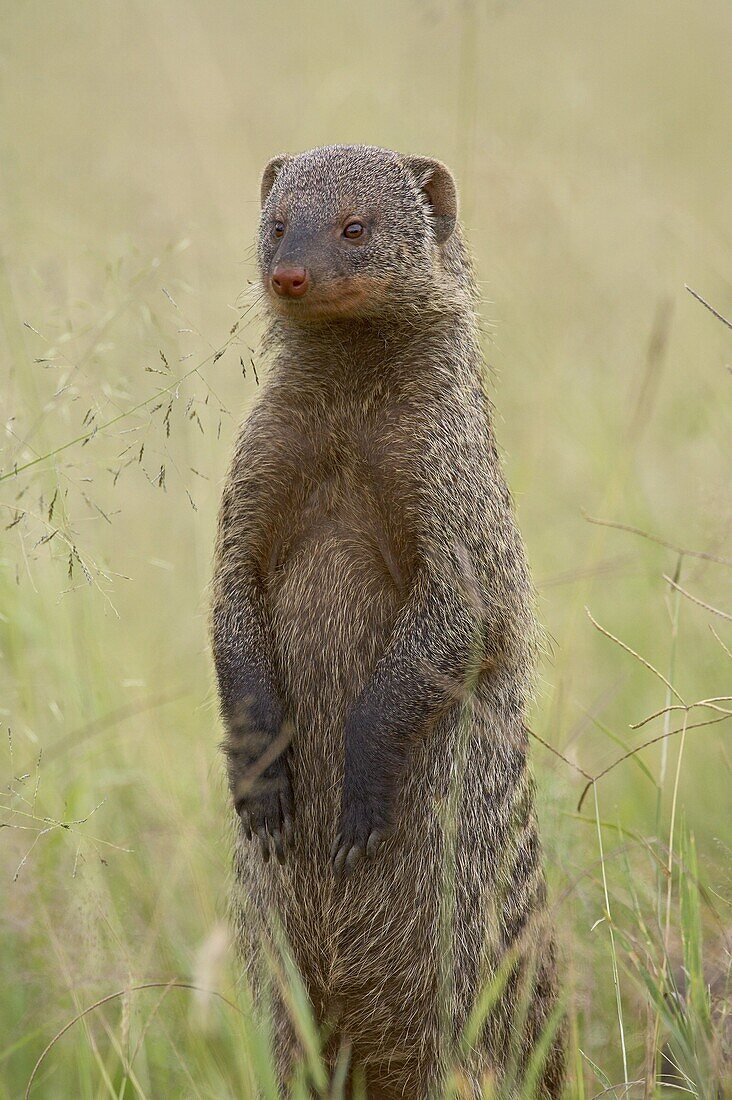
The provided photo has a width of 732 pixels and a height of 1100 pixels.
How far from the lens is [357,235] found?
3.15 m

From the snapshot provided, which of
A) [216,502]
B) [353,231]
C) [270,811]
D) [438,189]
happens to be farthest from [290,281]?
[216,502]

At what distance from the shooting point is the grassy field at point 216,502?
2922 mm

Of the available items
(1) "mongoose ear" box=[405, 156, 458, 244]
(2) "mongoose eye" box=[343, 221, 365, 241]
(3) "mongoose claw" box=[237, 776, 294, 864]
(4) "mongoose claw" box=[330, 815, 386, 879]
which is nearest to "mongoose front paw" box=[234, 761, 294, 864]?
(3) "mongoose claw" box=[237, 776, 294, 864]

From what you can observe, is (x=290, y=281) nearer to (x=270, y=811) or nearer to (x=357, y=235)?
(x=357, y=235)

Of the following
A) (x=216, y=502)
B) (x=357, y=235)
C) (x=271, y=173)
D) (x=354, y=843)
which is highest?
(x=271, y=173)

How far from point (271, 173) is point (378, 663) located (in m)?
1.33

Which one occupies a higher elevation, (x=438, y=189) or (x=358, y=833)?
(x=438, y=189)

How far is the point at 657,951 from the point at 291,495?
1286 mm

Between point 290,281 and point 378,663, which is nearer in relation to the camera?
point 290,281

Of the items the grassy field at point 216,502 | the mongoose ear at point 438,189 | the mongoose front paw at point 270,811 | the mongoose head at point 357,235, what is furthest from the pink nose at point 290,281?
the mongoose front paw at point 270,811

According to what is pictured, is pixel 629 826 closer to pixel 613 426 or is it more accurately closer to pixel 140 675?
pixel 140 675

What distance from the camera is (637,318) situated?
683 centimetres

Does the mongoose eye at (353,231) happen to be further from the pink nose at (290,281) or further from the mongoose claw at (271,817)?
the mongoose claw at (271,817)

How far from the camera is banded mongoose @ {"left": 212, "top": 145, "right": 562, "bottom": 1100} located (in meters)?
2.99
